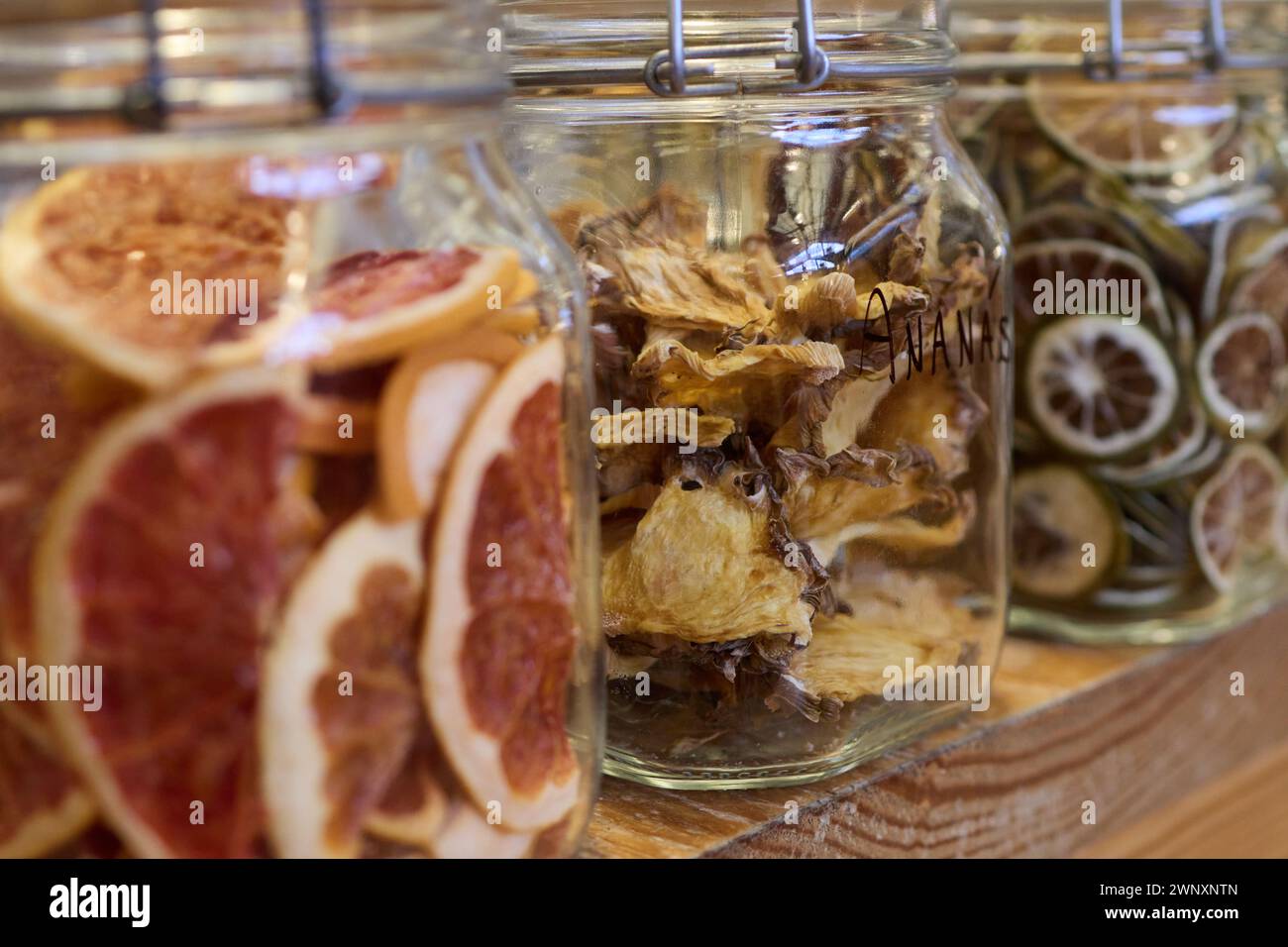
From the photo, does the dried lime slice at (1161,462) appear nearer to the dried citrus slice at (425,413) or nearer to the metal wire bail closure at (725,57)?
the metal wire bail closure at (725,57)

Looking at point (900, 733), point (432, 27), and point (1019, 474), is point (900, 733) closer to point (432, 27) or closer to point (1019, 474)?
point (1019, 474)

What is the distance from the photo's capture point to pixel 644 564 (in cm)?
52

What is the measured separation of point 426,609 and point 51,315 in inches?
4.6

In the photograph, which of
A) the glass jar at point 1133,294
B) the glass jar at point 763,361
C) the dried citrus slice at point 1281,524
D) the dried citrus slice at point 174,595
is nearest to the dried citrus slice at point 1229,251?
the glass jar at point 1133,294

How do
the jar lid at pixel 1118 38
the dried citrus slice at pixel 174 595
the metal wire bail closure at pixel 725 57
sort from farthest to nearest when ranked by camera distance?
the jar lid at pixel 1118 38
the metal wire bail closure at pixel 725 57
the dried citrus slice at pixel 174 595

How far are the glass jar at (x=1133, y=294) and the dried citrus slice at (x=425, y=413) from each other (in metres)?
0.43

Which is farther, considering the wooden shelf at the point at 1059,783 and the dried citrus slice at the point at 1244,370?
the dried citrus slice at the point at 1244,370

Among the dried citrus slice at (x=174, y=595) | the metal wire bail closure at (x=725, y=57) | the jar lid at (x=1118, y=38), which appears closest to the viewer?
the dried citrus slice at (x=174, y=595)

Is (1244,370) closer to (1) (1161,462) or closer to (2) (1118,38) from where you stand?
(1) (1161,462)

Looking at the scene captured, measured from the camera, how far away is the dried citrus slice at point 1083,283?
0.74m

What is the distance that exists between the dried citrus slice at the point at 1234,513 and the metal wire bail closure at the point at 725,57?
1.17 ft

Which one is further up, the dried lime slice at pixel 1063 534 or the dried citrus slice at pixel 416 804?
the dried citrus slice at pixel 416 804

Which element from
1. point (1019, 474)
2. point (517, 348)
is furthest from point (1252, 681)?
point (517, 348)

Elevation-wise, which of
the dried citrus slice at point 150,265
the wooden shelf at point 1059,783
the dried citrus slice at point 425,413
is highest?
the dried citrus slice at point 150,265
